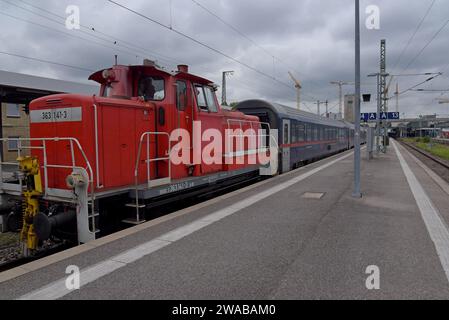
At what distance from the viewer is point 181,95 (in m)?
7.28

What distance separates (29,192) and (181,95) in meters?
3.54

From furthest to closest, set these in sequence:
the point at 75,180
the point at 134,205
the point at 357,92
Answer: the point at 357,92, the point at 134,205, the point at 75,180

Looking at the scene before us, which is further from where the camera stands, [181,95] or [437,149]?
[437,149]

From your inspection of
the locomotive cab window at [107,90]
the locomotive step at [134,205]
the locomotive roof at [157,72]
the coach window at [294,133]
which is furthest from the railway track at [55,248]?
the coach window at [294,133]

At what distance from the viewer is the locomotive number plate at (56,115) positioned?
5.55 metres

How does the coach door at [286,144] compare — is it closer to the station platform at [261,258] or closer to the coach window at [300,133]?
the coach window at [300,133]

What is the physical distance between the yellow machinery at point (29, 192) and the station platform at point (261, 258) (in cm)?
125

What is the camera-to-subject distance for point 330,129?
84.2ft

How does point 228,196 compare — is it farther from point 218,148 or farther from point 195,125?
point 195,125

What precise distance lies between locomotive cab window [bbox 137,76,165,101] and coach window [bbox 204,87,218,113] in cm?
146

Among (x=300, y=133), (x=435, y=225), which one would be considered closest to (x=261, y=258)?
(x=435, y=225)

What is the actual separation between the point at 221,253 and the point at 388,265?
88.1 inches

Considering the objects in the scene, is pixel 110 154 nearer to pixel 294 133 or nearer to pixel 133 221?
pixel 133 221

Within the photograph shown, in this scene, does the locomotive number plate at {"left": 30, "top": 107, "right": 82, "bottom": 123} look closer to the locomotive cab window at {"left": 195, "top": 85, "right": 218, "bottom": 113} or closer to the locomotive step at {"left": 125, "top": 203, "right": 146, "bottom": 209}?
the locomotive step at {"left": 125, "top": 203, "right": 146, "bottom": 209}
